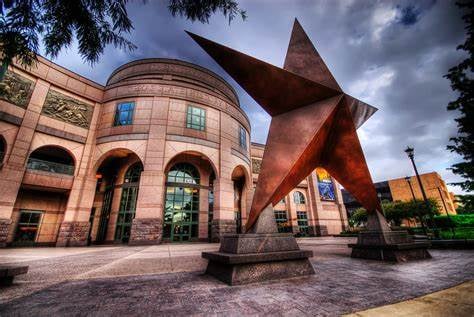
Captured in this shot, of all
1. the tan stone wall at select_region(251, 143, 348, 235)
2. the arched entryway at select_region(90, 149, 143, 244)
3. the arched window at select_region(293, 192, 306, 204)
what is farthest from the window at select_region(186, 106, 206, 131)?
the arched window at select_region(293, 192, 306, 204)

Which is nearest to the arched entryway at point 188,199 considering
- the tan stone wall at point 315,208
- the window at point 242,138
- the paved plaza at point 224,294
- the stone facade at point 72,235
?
the window at point 242,138

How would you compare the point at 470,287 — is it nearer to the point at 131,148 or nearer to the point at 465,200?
the point at 465,200

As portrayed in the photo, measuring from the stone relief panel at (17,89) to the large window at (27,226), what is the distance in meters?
7.71

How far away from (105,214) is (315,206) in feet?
77.1

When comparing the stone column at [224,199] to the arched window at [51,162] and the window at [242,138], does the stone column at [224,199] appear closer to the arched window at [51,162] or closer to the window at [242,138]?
the window at [242,138]

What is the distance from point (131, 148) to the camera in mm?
15539

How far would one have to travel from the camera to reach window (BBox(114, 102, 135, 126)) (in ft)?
54.1

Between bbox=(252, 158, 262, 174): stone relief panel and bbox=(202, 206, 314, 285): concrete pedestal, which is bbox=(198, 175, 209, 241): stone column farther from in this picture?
bbox=(202, 206, 314, 285): concrete pedestal

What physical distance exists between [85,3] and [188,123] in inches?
557

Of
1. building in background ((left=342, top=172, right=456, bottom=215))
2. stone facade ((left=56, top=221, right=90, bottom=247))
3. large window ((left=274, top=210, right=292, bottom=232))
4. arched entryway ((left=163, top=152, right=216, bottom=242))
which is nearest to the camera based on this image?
stone facade ((left=56, top=221, right=90, bottom=247))

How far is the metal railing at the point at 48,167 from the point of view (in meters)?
13.6

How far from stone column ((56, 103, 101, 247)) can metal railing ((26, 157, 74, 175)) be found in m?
0.58

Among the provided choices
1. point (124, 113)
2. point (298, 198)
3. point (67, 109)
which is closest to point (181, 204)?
point (124, 113)

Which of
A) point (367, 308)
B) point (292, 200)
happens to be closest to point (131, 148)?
point (367, 308)
